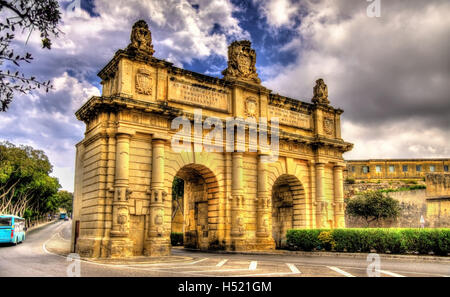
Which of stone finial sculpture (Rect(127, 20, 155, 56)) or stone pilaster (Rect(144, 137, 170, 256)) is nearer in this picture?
stone pilaster (Rect(144, 137, 170, 256))

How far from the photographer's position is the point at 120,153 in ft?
61.1

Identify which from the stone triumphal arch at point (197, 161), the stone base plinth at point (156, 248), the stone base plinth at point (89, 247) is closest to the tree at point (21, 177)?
the stone triumphal arch at point (197, 161)

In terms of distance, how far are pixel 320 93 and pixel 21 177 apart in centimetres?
3274

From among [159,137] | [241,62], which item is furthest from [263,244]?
[241,62]

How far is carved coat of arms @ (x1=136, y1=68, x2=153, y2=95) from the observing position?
1999 centimetres

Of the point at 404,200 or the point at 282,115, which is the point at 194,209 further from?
the point at 404,200

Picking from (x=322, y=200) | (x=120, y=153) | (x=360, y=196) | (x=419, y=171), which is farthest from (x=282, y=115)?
(x=419, y=171)

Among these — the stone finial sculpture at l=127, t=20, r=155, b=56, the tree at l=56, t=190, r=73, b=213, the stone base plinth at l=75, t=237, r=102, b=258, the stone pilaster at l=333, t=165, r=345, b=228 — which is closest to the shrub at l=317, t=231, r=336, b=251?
the stone pilaster at l=333, t=165, r=345, b=228

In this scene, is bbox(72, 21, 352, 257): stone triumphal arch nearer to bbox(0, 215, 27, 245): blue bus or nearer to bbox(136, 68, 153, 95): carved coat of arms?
bbox(136, 68, 153, 95): carved coat of arms

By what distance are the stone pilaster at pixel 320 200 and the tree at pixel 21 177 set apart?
97.3ft

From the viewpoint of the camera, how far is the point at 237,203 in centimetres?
2214

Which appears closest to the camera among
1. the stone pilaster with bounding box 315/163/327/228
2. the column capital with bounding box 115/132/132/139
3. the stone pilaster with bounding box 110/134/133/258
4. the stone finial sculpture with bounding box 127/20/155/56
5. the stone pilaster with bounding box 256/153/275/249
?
the stone pilaster with bounding box 110/134/133/258

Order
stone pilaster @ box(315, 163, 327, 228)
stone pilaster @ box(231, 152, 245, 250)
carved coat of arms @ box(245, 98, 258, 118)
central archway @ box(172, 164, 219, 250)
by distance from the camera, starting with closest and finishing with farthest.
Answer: stone pilaster @ box(231, 152, 245, 250) < central archway @ box(172, 164, 219, 250) < carved coat of arms @ box(245, 98, 258, 118) < stone pilaster @ box(315, 163, 327, 228)

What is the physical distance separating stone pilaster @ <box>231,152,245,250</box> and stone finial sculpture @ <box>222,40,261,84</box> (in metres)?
4.97
